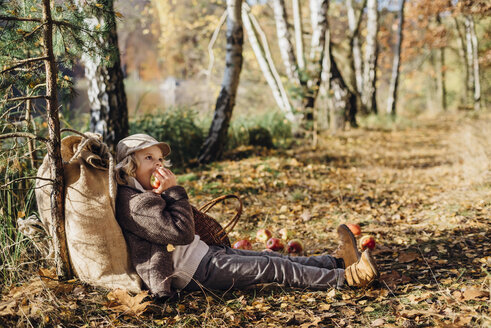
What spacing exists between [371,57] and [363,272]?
41.5 feet

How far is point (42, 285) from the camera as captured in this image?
2623 mm

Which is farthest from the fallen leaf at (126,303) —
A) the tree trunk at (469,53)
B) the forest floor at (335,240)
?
the tree trunk at (469,53)

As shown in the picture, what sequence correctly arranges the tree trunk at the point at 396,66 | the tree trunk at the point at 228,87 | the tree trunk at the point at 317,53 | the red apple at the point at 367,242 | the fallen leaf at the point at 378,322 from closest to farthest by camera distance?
the fallen leaf at the point at 378,322
the red apple at the point at 367,242
the tree trunk at the point at 228,87
the tree trunk at the point at 317,53
the tree trunk at the point at 396,66

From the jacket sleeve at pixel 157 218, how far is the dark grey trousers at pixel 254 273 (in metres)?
0.36

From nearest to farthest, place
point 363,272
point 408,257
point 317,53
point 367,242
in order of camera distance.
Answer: point 363,272 → point 408,257 → point 367,242 → point 317,53

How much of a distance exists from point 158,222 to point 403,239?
8.76ft

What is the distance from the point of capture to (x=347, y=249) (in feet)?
10.5

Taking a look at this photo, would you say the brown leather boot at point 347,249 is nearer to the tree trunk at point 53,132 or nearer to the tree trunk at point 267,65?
the tree trunk at point 53,132

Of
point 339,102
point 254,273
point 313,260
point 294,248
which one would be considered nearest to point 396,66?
point 339,102

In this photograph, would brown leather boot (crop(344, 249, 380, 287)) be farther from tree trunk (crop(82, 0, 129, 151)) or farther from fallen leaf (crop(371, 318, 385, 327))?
tree trunk (crop(82, 0, 129, 151))

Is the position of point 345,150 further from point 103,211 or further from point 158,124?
point 103,211

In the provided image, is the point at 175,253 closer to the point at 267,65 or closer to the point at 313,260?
the point at 313,260

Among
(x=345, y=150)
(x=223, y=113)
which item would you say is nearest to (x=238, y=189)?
(x=223, y=113)

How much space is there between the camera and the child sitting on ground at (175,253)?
2.59m
